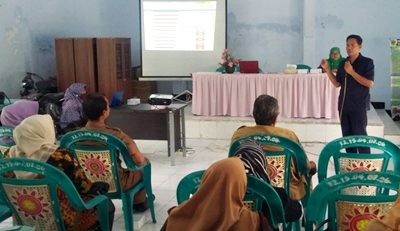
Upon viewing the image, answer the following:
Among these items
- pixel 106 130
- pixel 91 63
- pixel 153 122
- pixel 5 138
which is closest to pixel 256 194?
pixel 106 130

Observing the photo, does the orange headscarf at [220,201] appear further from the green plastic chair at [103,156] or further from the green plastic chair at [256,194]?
the green plastic chair at [103,156]

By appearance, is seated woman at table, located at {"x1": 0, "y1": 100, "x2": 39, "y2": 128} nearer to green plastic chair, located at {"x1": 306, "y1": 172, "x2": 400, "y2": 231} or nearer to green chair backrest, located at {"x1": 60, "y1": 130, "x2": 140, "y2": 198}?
green chair backrest, located at {"x1": 60, "y1": 130, "x2": 140, "y2": 198}

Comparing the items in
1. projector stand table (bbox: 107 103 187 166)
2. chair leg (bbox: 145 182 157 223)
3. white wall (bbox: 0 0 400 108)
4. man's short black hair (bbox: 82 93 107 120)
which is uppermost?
white wall (bbox: 0 0 400 108)

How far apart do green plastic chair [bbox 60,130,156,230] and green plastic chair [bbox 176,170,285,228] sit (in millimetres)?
1147

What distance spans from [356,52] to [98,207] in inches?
113

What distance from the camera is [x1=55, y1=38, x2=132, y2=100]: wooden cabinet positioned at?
7449 millimetres

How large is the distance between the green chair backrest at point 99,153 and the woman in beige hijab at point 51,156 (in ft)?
1.76

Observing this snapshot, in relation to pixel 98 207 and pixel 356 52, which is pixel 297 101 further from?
pixel 98 207

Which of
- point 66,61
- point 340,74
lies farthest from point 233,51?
point 340,74

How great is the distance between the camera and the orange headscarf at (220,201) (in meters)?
1.86

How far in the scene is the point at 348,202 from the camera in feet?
6.95

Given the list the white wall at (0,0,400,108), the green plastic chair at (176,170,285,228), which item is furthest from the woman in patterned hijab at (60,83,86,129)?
the green plastic chair at (176,170,285,228)

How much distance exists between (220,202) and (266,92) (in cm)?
521

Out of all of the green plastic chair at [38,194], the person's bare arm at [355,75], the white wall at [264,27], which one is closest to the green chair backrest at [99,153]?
the green plastic chair at [38,194]
